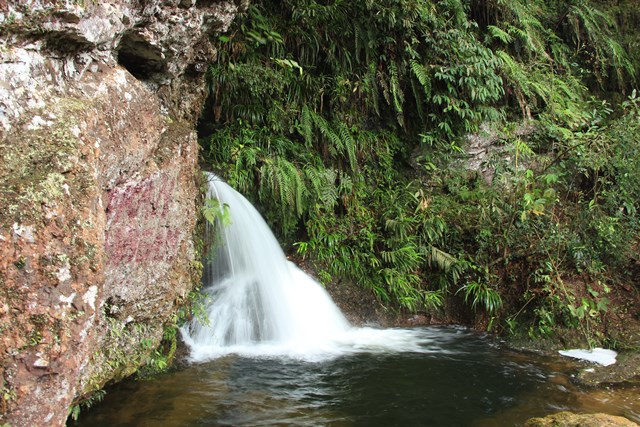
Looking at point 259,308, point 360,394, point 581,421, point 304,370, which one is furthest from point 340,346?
point 581,421

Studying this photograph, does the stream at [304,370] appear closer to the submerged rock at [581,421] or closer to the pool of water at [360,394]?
the pool of water at [360,394]

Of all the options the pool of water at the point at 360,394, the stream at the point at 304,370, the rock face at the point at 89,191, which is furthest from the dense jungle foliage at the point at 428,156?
the rock face at the point at 89,191

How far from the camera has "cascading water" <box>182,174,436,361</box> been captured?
19.9 feet

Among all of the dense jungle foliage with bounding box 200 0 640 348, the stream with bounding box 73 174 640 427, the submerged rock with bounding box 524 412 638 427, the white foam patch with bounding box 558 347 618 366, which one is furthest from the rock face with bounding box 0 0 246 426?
the white foam patch with bounding box 558 347 618 366

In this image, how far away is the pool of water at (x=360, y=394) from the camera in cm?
439

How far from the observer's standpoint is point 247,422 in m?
4.28

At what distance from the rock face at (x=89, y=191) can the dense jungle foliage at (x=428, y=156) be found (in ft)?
6.82

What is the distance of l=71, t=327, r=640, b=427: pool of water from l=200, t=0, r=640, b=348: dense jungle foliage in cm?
161

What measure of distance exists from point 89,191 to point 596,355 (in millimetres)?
6245

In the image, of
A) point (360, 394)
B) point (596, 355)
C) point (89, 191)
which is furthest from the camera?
point (596, 355)

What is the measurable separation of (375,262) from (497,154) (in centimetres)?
316

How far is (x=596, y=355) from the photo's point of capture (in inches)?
247

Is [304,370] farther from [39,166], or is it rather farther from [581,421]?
[39,166]

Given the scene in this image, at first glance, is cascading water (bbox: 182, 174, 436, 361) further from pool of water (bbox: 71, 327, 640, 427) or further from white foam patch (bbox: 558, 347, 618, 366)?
white foam patch (bbox: 558, 347, 618, 366)
